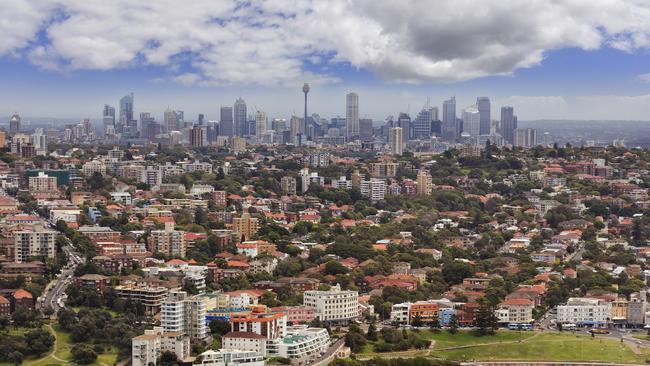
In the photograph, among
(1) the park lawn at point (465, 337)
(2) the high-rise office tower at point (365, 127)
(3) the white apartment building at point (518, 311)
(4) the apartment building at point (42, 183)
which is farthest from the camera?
(2) the high-rise office tower at point (365, 127)

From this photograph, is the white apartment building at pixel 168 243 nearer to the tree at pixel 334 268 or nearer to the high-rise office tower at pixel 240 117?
the tree at pixel 334 268

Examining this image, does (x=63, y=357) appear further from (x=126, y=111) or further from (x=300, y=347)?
(x=126, y=111)

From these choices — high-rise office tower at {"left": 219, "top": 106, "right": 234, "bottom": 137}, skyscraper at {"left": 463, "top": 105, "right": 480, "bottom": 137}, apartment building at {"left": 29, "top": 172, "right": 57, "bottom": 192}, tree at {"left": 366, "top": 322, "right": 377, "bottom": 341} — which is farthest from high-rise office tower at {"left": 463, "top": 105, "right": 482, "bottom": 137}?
tree at {"left": 366, "top": 322, "right": 377, "bottom": 341}

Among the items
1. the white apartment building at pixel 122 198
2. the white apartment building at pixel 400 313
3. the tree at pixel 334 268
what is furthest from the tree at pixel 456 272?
the white apartment building at pixel 122 198

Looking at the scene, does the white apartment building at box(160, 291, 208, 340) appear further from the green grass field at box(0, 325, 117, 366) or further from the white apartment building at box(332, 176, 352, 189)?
the white apartment building at box(332, 176, 352, 189)

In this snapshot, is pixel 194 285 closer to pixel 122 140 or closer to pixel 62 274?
pixel 62 274
